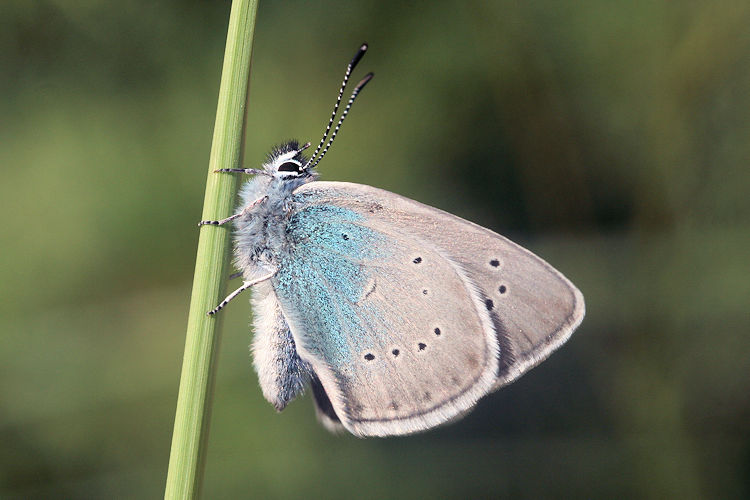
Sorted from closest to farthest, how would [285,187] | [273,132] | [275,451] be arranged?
[285,187] → [275,451] → [273,132]

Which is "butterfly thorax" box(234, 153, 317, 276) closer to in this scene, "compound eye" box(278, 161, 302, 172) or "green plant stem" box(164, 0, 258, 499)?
"compound eye" box(278, 161, 302, 172)

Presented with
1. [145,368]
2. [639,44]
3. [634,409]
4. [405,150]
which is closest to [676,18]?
[639,44]

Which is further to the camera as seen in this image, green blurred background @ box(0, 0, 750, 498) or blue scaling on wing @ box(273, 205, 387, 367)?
green blurred background @ box(0, 0, 750, 498)

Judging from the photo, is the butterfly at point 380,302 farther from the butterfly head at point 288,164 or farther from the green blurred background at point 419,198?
the green blurred background at point 419,198

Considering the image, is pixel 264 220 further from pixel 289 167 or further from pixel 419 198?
pixel 419 198

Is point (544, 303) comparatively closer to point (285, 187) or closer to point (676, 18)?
point (285, 187)

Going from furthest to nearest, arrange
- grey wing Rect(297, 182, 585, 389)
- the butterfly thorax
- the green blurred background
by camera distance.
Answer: the green blurred background, the butterfly thorax, grey wing Rect(297, 182, 585, 389)

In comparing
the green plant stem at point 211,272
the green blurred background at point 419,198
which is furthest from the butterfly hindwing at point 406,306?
the green blurred background at point 419,198

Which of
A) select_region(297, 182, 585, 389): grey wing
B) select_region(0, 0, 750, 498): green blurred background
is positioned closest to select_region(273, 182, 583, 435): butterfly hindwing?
select_region(297, 182, 585, 389): grey wing
